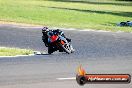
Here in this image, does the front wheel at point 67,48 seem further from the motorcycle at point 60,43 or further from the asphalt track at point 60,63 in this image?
the asphalt track at point 60,63

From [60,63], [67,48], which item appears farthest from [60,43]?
[60,63]

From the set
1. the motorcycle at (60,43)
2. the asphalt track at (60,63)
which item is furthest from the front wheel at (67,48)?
the asphalt track at (60,63)

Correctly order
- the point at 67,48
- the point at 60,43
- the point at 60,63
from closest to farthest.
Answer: the point at 60,63 < the point at 67,48 < the point at 60,43

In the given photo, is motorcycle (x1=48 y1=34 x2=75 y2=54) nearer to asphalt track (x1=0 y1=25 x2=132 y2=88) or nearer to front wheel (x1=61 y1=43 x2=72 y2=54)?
front wheel (x1=61 y1=43 x2=72 y2=54)

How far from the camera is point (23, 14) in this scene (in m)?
42.2

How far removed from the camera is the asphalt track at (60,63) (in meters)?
10.9

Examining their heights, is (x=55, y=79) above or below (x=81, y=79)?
below

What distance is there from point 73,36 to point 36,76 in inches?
594

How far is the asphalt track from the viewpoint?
10.9 meters

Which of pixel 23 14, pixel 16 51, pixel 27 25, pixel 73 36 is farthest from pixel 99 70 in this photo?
pixel 23 14

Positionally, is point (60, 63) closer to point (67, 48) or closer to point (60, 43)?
point (67, 48)

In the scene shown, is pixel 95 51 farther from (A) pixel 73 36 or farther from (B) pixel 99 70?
(A) pixel 73 36

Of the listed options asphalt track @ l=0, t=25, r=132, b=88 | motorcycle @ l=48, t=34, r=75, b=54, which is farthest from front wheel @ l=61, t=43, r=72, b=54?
asphalt track @ l=0, t=25, r=132, b=88

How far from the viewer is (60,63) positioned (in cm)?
1473
